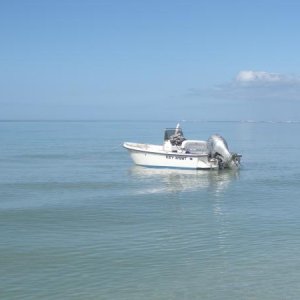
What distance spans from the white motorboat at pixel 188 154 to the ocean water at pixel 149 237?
7.94ft

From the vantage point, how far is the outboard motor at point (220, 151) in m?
42.0

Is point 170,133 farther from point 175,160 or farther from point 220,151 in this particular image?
point 220,151

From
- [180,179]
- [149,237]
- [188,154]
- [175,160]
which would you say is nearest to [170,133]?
[175,160]

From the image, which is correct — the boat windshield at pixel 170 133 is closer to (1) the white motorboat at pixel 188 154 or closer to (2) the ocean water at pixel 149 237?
(1) the white motorboat at pixel 188 154

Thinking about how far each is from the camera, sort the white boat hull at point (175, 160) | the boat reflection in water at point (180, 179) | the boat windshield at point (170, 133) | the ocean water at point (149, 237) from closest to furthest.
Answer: the ocean water at point (149, 237)
the boat reflection in water at point (180, 179)
the white boat hull at point (175, 160)
the boat windshield at point (170, 133)

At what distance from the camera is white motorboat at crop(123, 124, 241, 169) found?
41906 mm

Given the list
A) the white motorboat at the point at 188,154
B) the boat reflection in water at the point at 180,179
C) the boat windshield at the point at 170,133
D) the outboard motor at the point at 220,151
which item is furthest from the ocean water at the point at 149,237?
the boat windshield at the point at 170,133

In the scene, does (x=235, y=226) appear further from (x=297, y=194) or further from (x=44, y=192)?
(x=44, y=192)

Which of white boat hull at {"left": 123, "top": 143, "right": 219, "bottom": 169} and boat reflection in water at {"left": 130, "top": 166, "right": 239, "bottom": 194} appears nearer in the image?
boat reflection in water at {"left": 130, "top": 166, "right": 239, "bottom": 194}

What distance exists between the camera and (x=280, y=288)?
1490 centimetres

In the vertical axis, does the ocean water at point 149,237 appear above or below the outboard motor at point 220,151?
below

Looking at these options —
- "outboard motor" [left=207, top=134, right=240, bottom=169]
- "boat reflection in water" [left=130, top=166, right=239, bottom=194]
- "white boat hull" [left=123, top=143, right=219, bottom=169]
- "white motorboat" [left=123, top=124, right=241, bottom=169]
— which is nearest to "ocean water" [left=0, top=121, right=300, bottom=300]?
"boat reflection in water" [left=130, top=166, right=239, bottom=194]

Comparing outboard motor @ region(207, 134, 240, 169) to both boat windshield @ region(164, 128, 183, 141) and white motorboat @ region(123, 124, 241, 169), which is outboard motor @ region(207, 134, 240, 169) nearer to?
white motorboat @ region(123, 124, 241, 169)

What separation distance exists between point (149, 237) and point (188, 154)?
2154 cm
